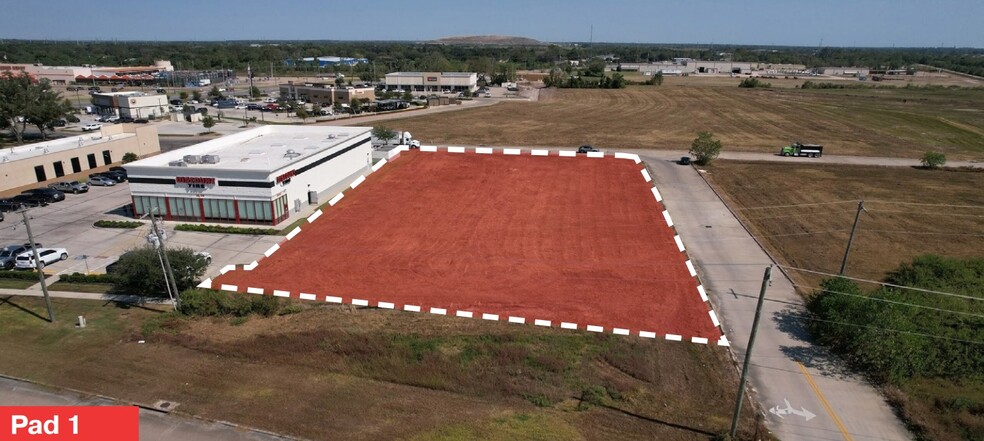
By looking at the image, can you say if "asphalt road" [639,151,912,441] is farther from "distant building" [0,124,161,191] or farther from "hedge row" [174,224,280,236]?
"distant building" [0,124,161,191]

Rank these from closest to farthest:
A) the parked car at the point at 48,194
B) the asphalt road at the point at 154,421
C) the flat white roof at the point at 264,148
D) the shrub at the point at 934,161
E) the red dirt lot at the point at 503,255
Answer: the asphalt road at the point at 154,421 < the red dirt lot at the point at 503,255 < the flat white roof at the point at 264,148 < the parked car at the point at 48,194 < the shrub at the point at 934,161

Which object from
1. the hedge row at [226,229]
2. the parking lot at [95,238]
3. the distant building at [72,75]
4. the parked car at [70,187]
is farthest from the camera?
the distant building at [72,75]

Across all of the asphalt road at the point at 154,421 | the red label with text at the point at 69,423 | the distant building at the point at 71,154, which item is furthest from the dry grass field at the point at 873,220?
the distant building at the point at 71,154

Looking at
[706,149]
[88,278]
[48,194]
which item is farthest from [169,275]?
[706,149]

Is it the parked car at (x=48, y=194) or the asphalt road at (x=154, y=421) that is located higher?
the parked car at (x=48, y=194)

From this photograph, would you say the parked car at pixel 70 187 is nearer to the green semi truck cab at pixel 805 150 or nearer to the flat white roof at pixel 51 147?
the flat white roof at pixel 51 147

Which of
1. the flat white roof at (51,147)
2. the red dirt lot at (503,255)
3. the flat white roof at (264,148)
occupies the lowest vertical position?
the red dirt lot at (503,255)

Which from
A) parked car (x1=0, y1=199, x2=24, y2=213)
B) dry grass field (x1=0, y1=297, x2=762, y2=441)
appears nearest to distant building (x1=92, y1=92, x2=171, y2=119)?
parked car (x1=0, y1=199, x2=24, y2=213)
